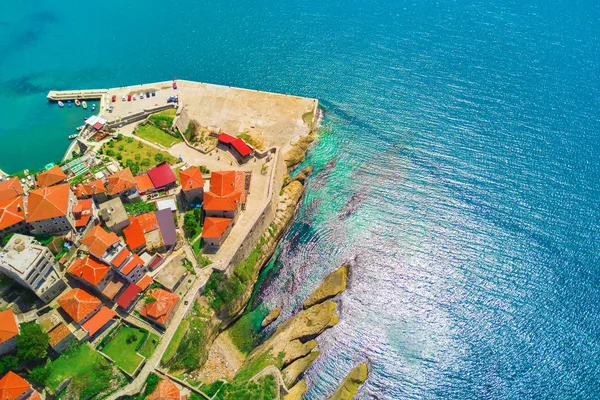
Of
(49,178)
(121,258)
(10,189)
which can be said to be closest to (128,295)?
(121,258)

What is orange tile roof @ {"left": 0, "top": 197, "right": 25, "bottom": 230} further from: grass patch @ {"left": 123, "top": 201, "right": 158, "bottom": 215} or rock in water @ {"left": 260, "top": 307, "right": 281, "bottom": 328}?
rock in water @ {"left": 260, "top": 307, "right": 281, "bottom": 328}

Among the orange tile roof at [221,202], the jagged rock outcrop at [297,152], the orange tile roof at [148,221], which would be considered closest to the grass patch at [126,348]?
the orange tile roof at [148,221]

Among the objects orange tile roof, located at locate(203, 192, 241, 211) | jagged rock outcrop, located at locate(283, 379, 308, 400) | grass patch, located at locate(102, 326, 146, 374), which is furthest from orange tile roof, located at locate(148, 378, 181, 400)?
orange tile roof, located at locate(203, 192, 241, 211)

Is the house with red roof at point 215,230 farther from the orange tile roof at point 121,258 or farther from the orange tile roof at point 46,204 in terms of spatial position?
the orange tile roof at point 46,204

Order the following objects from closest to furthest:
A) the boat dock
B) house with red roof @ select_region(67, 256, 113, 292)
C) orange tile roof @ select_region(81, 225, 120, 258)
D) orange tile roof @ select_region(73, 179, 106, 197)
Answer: house with red roof @ select_region(67, 256, 113, 292), orange tile roof @ select_region(81, 225, 120, 258), orange tile roof @ select_region(73, 179, 106, 197), the boat dock

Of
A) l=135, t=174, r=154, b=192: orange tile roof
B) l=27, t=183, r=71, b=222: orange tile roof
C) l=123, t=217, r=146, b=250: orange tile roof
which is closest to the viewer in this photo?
l=27, t=183, r=71, b=222: orange tile roof

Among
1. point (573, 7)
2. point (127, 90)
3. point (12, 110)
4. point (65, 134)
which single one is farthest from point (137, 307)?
point (573, 7)
